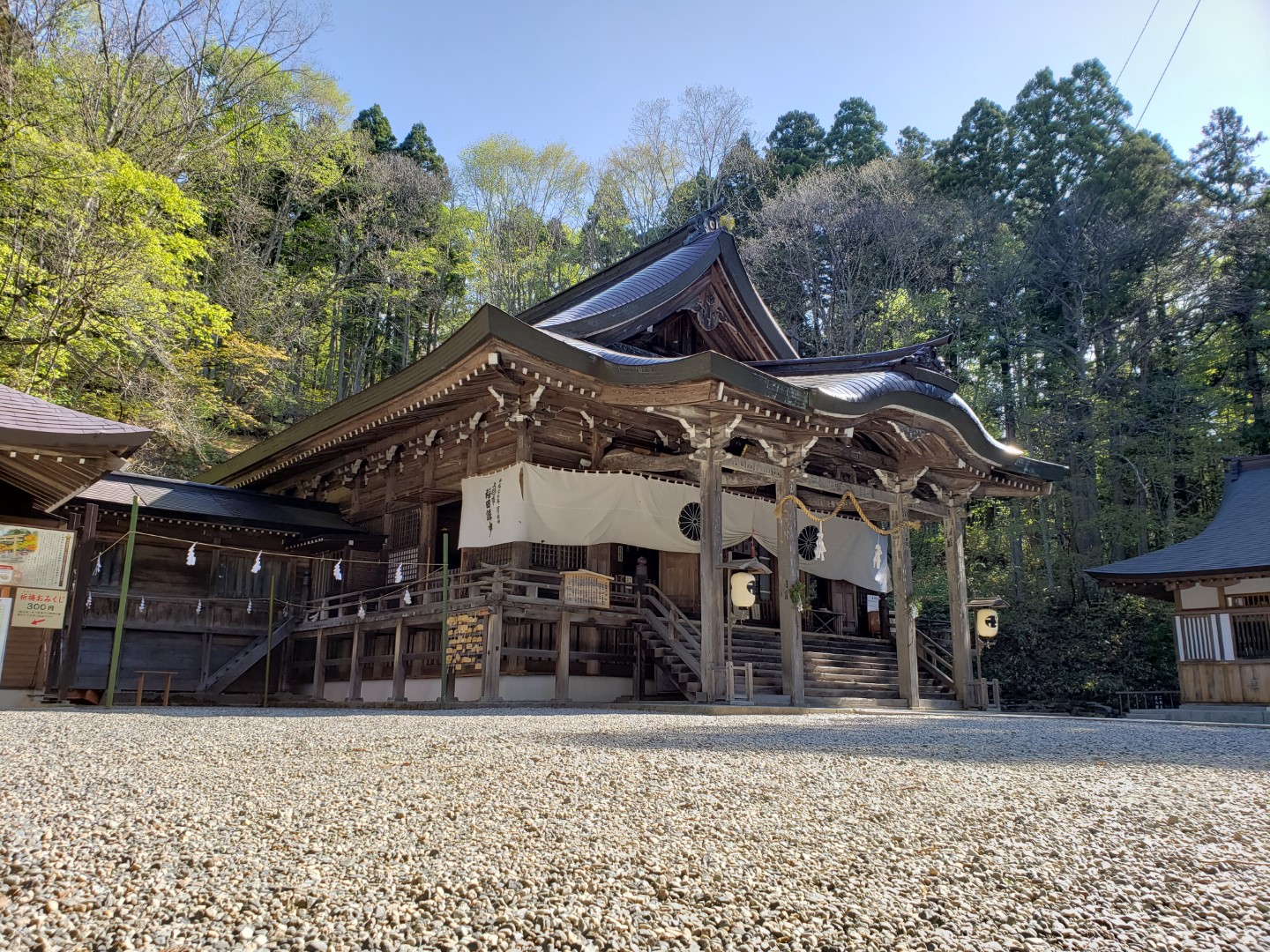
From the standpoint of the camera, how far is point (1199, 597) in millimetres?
14836

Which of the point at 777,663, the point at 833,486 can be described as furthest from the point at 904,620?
the point at 833,486

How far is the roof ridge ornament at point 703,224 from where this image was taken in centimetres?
1489

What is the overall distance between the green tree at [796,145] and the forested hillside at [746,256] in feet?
0.49

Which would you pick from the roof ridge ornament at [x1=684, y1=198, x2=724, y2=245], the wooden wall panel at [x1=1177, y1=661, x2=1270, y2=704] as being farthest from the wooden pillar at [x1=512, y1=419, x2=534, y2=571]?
the wooden wall panel at [x1=1177, y1=661, x2=1270, y2=704]

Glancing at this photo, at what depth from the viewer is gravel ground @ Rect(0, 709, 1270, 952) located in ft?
6.95

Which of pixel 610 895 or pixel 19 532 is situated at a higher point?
pixel 19 532

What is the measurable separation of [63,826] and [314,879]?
1.09 metres

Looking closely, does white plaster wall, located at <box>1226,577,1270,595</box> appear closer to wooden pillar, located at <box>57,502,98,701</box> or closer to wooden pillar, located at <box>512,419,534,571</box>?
wooden pillar, located at <box>512,419,534,571</box>

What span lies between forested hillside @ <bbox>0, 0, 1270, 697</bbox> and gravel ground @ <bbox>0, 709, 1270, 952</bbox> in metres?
12.5

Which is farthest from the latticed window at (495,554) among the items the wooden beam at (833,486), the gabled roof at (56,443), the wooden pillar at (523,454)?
the gabled roof at (56,443)

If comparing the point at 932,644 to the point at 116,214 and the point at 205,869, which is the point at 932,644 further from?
the point at 116,214

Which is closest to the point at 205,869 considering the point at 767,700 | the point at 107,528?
the point at 767,700

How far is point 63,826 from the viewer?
2793 millimetres

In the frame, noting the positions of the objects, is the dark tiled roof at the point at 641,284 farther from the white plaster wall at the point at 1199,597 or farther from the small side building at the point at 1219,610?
the white plaster wall at the point at 1199,597
